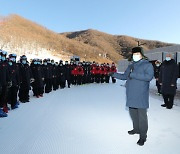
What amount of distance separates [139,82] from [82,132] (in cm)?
181

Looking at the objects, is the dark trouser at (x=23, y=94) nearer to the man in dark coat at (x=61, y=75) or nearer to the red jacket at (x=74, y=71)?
the man in dark coat at (x=61, y=75)

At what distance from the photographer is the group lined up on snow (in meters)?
8.56

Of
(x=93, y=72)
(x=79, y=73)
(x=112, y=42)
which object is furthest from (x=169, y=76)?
(x=112, y=42)

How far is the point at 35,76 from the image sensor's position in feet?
43.9

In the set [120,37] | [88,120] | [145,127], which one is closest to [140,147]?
[145,127]

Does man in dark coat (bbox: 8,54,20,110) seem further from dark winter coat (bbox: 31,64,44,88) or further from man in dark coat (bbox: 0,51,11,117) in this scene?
dark winter coat (bbox: 31,64,44,88)

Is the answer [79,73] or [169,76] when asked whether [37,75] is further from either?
[79,73]

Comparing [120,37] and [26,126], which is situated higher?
[120,37]

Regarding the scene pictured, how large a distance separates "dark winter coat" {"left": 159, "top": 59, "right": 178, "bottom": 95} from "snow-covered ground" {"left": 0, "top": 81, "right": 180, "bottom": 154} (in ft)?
2.41

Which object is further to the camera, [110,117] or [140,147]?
[110,117]

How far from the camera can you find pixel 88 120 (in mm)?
7754

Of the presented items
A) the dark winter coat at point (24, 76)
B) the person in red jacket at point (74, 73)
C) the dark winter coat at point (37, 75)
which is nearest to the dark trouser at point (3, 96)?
the dark winter coat at point (24, 76)

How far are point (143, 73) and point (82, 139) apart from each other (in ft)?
5.73

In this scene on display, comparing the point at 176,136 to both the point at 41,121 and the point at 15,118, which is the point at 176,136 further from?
the point at 15,118
